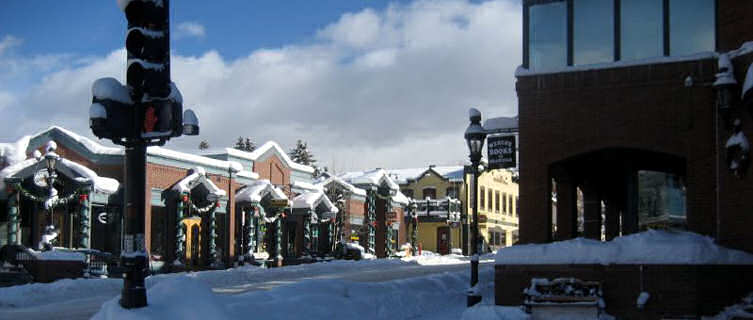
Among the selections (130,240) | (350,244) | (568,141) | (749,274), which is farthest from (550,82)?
(350,244)

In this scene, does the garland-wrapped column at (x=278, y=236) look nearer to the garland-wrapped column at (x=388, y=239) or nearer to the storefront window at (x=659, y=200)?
the garland-wrapped column at (x=388, y=239)

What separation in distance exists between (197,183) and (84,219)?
6719mm

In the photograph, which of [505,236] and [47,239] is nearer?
[47,239]

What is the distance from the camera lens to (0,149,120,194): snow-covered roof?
30672 millimetres

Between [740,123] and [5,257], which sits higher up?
[740,123]

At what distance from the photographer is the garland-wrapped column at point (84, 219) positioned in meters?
31.0

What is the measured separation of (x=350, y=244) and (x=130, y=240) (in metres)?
42.4

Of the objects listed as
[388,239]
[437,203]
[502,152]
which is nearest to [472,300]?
[502,152]

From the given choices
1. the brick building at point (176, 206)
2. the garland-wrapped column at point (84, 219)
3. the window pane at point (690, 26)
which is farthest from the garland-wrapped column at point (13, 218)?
the window pane at point (690, 26)

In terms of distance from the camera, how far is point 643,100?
14688 millimetres

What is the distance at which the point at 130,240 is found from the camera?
8664 mm

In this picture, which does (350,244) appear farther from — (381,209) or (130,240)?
(130,240)

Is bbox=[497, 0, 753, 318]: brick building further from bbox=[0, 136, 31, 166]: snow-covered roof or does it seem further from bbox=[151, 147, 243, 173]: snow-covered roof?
bbox=[0, 136, 31, 166]: snow-covered roof

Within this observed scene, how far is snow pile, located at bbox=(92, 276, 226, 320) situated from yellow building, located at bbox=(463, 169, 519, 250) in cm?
5878
